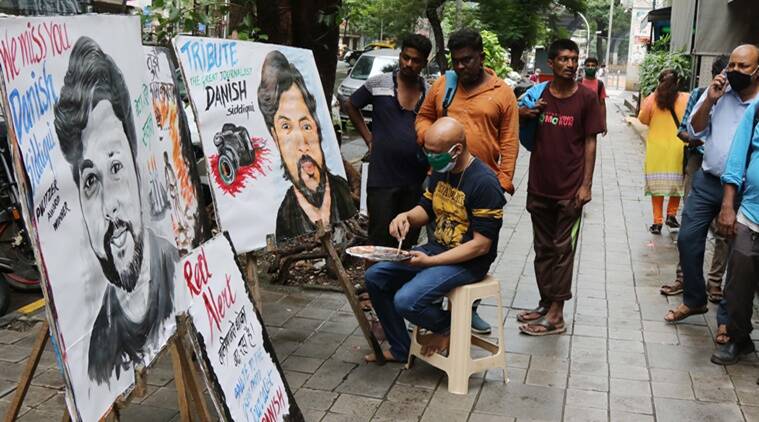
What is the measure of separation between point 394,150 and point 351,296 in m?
1.07

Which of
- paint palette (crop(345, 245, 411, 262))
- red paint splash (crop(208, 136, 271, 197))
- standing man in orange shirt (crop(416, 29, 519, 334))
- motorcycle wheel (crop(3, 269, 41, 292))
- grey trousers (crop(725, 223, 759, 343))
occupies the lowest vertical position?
motorcycle wheel (crop(3, 269, 41, 292))

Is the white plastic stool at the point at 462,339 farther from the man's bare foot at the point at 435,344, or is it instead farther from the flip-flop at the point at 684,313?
the flip-flop at the point at 684,313

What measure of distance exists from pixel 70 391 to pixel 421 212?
99.8 inches

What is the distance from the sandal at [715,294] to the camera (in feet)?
19.7

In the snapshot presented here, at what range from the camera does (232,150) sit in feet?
13.9

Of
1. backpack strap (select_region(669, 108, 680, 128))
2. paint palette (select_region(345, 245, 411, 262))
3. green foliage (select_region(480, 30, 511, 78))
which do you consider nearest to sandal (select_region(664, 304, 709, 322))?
paint palette (select_region(345, 245, 411, 262))

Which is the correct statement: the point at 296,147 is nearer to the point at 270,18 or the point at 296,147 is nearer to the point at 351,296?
the point at 351,296

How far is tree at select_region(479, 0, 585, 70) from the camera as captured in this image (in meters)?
31.5

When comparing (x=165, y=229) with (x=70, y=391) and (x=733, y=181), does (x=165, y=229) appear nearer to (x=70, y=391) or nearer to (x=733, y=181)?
(x=70, y=391)

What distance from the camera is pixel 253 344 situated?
3.39 metres

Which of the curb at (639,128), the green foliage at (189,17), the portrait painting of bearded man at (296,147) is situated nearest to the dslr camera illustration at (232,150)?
the portrait painting of bearded man at (296,147)

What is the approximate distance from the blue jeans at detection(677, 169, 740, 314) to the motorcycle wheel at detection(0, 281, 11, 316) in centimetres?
459

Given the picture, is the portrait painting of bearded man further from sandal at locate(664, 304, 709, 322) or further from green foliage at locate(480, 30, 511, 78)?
green foliage at locate(480, 30, 511, 78)

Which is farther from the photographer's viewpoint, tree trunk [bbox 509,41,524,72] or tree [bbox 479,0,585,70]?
tree trunk [bbox 509,41,524,72]
